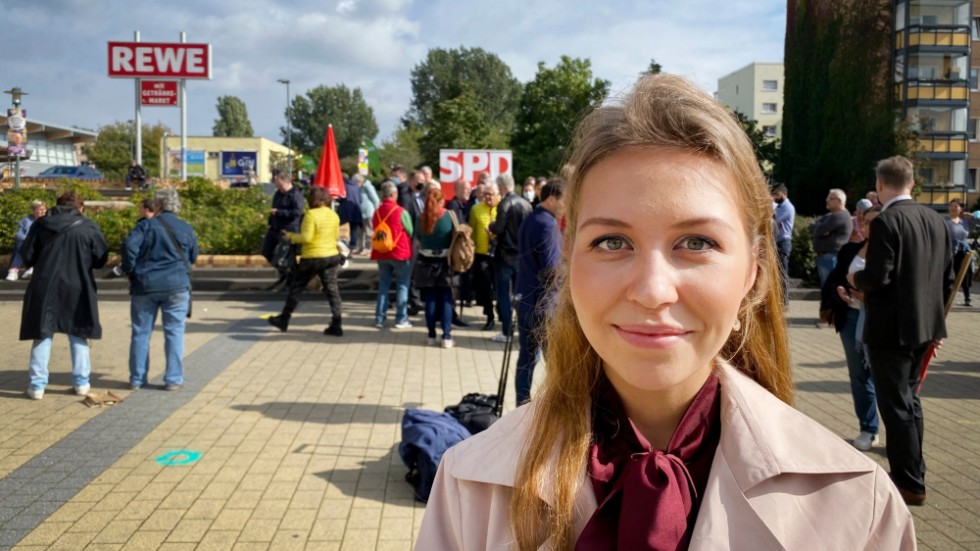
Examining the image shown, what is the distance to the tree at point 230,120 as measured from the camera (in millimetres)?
120625

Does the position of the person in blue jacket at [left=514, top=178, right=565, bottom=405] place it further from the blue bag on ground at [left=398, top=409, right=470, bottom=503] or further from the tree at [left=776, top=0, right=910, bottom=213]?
the tree at [left=776, top=0, right=910, bottom=213]

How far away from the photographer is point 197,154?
65625mm

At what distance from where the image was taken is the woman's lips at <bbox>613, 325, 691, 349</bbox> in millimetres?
1337

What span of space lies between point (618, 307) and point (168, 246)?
7.04 meters

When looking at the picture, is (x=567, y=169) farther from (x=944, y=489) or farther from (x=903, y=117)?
(x=903, y=117)

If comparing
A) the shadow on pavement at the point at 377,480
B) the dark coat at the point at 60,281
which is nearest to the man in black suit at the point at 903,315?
the shadow on pavement at the point at 377,480

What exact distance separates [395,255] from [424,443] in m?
6.15

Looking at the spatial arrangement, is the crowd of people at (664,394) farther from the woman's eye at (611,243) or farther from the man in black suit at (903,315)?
the man in black suit at (903,315)

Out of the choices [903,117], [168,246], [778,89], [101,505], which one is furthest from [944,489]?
[778,89]

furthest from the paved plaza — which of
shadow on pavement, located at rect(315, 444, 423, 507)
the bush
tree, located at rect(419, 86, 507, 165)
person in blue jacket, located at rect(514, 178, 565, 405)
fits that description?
tree, located at rect(419, 86, 507, 165)

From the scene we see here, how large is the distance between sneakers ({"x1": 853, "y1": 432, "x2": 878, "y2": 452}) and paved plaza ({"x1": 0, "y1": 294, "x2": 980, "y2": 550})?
19 cm

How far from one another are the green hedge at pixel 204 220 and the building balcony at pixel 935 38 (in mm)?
33559

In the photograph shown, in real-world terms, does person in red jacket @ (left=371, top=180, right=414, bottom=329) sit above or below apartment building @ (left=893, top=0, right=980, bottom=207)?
below

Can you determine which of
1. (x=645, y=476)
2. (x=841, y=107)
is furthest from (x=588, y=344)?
(x=841, y=107)
